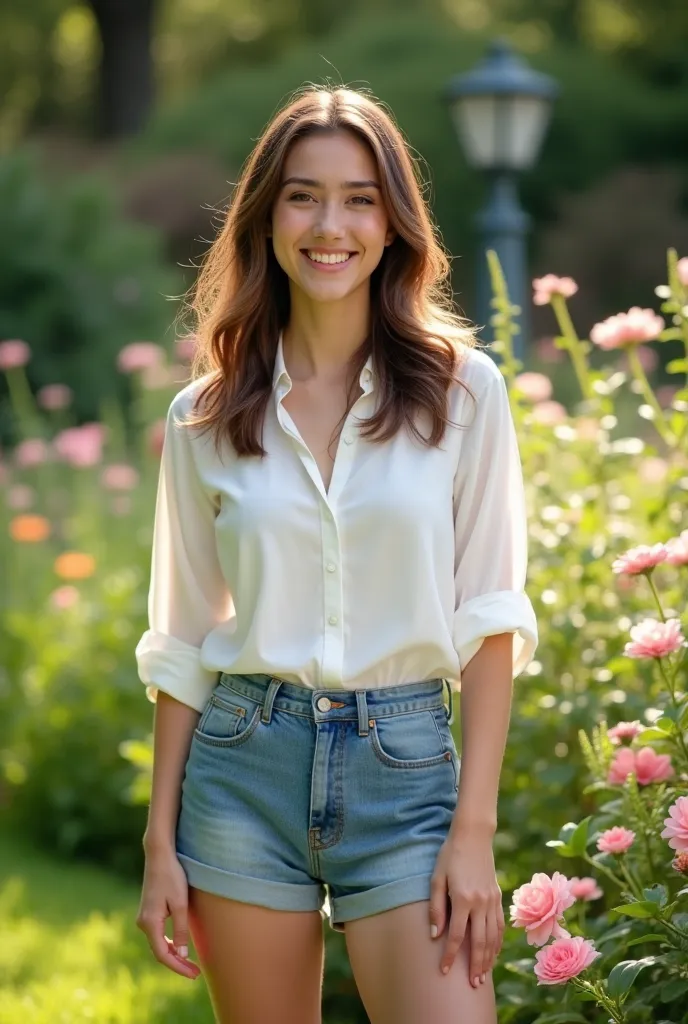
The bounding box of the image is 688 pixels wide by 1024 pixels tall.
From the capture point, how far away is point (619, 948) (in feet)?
7.86

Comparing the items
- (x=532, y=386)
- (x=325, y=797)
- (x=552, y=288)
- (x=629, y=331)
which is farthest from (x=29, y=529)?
(x=325, y=797)

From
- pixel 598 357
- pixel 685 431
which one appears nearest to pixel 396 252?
pixel 685 431

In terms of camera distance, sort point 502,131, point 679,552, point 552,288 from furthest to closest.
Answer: point 502,131
point 552,288
point 679,552

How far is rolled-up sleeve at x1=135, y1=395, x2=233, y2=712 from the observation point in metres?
2.43

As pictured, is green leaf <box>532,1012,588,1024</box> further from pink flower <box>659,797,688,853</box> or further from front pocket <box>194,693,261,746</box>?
front pocket <box>194,693,261,746</box>

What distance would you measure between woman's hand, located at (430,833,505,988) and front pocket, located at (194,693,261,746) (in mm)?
357

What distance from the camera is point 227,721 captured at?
2.32 metres

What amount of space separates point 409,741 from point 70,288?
8.53 m

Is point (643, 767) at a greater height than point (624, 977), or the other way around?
point (643, 767)

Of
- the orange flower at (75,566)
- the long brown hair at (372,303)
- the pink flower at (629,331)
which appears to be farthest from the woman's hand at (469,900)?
the orange flower at (75,566)

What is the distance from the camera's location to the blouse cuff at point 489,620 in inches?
86.6

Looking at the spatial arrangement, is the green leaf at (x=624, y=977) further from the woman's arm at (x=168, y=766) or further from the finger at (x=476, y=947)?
the woman's arm at (x=168, y=766)

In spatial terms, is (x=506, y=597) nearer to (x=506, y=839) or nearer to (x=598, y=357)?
(x=506, y=839)

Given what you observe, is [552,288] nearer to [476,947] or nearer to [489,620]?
[489,620]
